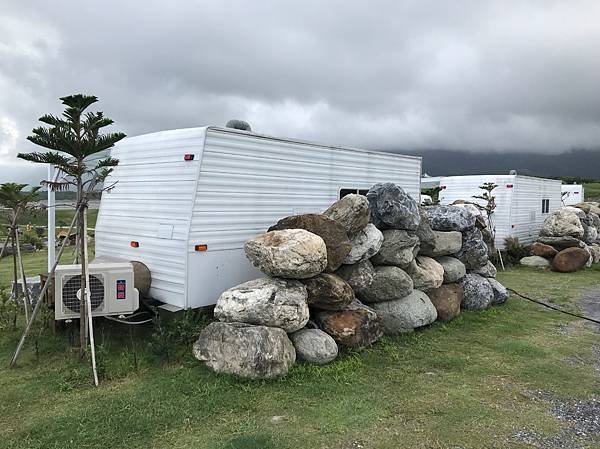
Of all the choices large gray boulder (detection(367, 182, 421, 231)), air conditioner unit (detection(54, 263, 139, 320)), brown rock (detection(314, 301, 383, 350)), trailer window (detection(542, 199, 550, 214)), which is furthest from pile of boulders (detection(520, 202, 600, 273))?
air conditioner unit (detection(54, 263, 139, 320))

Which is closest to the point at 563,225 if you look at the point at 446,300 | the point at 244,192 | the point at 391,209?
the point at 446,300

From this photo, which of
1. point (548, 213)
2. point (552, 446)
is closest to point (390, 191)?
point (552, 446)

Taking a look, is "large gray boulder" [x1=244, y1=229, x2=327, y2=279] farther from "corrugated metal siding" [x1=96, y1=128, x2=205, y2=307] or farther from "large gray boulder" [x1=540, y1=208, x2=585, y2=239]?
"large gray boulder" [x1=540, y1=208, x2=585, y2=239]

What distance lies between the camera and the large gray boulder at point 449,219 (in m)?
10.9

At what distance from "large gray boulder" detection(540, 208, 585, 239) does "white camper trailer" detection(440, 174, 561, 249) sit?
0.76 m

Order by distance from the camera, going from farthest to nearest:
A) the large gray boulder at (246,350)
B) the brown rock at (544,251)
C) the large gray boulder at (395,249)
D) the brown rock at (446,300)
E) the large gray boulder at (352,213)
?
the brown rock at (544,251), the brown rock at (446,300), the large gray boulder at (395,249), the large gray boulder at (352,213), the large gray boulder at (246,350)

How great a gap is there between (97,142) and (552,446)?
6.74 m

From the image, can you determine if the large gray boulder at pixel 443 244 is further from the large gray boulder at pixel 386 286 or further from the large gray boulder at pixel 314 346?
the large gray boulder at pixel 314 346

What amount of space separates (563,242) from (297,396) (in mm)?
16556

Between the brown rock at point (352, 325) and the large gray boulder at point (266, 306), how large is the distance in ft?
2.04

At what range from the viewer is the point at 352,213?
8.09 meters

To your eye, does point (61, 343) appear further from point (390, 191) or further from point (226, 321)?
point (390, 191)

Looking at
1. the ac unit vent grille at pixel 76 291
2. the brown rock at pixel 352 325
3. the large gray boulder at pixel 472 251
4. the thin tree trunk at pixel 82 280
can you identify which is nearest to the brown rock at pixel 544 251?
the large gray boulder at pixel 472 251

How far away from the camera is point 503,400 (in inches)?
233
